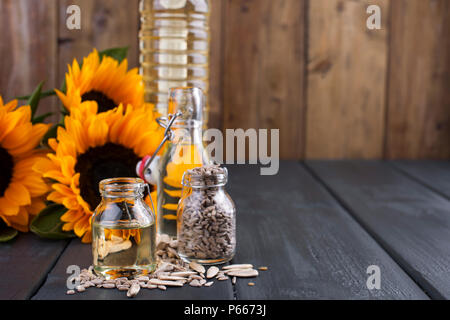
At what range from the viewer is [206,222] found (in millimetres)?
775

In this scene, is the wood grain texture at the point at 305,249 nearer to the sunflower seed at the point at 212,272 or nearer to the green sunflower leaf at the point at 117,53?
the sunflower seed at the point at 212,272

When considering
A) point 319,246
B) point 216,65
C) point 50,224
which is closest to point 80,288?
point 50,224

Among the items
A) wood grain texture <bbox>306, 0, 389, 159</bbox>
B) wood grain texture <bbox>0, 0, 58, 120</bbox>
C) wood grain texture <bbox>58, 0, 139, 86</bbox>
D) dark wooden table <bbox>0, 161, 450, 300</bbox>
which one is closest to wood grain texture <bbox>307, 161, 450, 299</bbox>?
dark wooden table <bbox>0, 161, 450, 300</bbox>

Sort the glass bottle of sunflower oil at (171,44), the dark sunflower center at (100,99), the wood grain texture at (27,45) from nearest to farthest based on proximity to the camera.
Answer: the dark sunflower center at (100,99) → the glass bottle of sunflower oil at (171,44) → the wood grain texture at (27,45)

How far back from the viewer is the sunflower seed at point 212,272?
2.38 feet

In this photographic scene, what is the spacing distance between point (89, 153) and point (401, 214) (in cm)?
60

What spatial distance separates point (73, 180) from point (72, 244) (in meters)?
0.10

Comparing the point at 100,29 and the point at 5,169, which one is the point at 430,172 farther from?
the point at 5,169

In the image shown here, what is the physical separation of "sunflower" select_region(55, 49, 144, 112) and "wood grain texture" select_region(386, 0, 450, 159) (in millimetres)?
1040

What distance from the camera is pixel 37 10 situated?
1.68 m

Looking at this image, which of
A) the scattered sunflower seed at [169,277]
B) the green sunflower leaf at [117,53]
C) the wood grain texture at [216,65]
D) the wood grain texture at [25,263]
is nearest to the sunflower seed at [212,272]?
the scattered sunflower seed at [169,277]

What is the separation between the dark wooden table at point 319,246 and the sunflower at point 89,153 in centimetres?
7

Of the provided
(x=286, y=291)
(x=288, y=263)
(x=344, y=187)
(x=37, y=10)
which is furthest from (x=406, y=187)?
(x=37, y=10)
